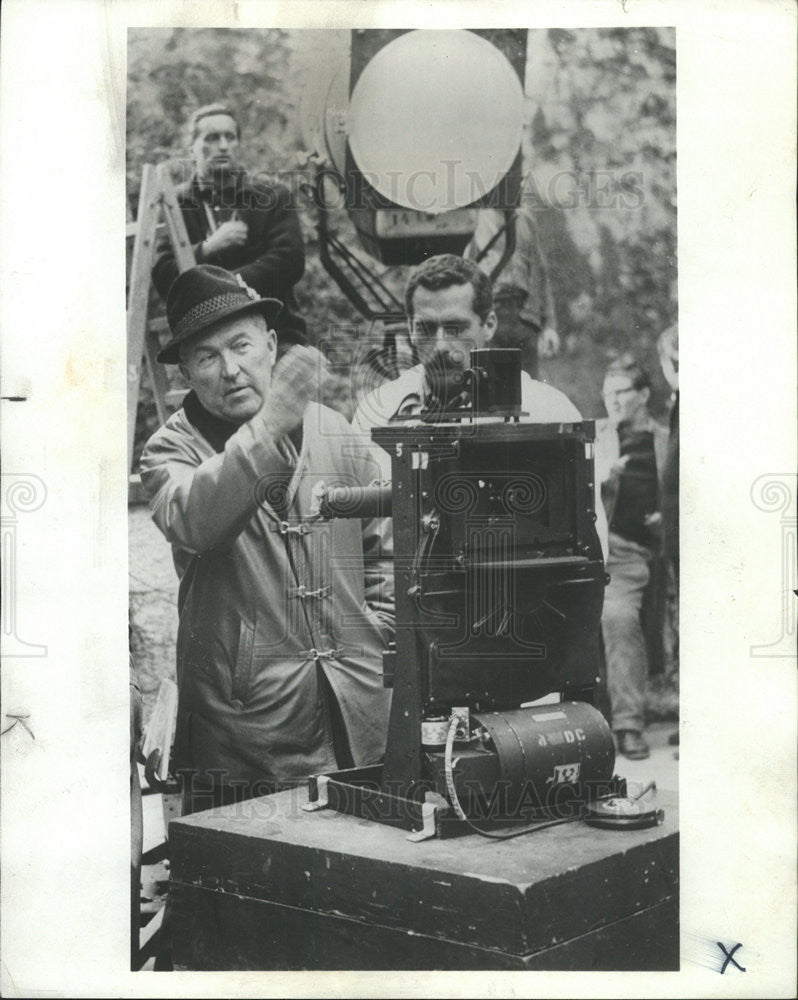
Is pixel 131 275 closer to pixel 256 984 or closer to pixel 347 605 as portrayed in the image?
pixel 347 605

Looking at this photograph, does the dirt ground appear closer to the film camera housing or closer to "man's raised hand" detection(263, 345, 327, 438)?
"man's raised hand" detection(263, 345, 327, 438)

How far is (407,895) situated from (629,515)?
1.49 metres

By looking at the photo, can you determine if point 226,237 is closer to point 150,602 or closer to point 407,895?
point 150,602

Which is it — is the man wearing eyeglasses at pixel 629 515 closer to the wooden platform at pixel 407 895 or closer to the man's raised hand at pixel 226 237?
the wooden platform at pixel 407 895

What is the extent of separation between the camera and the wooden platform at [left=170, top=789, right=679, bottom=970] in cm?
361

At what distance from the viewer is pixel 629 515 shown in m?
4.32

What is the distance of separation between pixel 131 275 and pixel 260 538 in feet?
3.25

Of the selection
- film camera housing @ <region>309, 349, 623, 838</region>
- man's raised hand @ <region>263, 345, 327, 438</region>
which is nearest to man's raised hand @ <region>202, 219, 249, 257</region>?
man's raised hand @ <region>263, 345, 327, 438</region>

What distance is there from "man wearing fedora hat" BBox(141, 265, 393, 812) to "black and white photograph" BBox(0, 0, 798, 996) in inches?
0.5

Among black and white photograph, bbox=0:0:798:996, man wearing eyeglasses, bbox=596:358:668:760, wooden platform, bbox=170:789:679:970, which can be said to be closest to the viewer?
wooden platform, bbox=170:789:679:970

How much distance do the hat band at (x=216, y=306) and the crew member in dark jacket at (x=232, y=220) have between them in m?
0.08

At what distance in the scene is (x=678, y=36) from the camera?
418 centimetres

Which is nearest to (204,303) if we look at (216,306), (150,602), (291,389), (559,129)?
(216,306)

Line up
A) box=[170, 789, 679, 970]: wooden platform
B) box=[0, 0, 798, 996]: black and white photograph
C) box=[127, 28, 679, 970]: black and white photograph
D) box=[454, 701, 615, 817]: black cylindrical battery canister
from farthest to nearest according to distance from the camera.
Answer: box=[0, 0, 798, 996]: black and white photograph, box=[127, 28, 679, 970]: black and white photograph, box=[454, 701, 615, 817]: black cylindrical battery canister, box=[170, 789, 679, 970]: wooden platform
